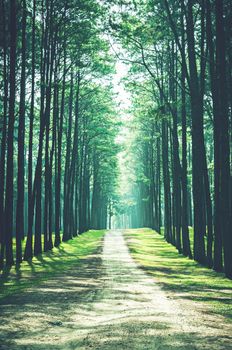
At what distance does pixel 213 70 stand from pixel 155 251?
15.8 metres

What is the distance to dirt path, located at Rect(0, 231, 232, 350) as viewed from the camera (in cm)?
809

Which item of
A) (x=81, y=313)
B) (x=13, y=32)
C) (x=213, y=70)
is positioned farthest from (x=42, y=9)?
(x=81, y=313)

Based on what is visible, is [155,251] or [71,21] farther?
[155,251]

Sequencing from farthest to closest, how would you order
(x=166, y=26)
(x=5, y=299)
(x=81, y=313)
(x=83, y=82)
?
1. (x=83, y=82)
2. (x=166, y=26)
3. (x=5, y=299)
4. (x=81, y=313)

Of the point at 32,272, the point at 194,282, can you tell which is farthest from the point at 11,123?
the point at 194,282

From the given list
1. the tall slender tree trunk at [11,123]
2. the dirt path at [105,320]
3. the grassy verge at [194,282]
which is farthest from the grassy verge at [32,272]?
the grassy verge at [194,282]

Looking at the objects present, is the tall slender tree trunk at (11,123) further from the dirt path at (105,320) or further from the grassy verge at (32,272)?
the dirt path at (105,320)

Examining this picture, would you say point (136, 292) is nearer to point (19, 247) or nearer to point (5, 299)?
point (5, 299)

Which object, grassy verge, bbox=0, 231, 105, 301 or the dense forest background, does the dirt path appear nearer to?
grassy verge, bbox=0, 231, 105, 301

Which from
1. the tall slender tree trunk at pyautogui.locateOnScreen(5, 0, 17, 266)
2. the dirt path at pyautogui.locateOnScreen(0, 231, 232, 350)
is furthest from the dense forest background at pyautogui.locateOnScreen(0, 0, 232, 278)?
the dirt path at pyautogui.locateOnScreen(0, 231, 232, 350)

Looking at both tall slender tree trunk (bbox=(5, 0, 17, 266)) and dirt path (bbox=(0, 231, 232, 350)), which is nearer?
dirt path (bbox=(0, 231, 232, 350))

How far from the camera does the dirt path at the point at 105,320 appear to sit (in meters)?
8.09

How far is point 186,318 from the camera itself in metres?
10.2

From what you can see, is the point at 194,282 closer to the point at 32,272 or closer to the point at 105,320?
the point at 32,272
